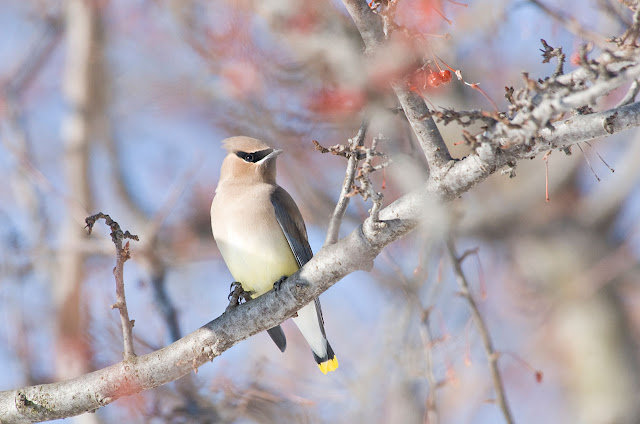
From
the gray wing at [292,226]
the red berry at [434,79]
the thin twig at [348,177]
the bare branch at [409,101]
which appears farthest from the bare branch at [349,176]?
the gray wing at [292,226]

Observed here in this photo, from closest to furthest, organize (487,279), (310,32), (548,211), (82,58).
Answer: (310,32) → (82,58) → (548,211) → (487,279)

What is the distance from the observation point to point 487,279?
7547mm

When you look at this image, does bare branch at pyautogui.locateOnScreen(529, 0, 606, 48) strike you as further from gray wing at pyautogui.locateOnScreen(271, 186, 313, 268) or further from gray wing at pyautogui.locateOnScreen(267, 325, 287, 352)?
gray wing at pyautogui.locateOnScreen(267, 325, 287, 352)

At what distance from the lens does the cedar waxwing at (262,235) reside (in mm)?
4086

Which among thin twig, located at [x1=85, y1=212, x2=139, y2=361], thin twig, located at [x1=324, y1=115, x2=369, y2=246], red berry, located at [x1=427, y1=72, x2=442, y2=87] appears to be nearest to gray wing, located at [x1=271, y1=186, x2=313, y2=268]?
thin twig, located at [x1=324, y1=115, x2=369, y2=246]

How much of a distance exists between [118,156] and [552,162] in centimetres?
425

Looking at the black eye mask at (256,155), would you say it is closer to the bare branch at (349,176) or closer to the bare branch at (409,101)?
the bare branch at (349,176)

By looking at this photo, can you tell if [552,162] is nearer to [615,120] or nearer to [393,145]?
[393,145]

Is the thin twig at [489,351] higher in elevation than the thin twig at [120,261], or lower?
lower

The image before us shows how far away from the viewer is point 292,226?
4.18 m

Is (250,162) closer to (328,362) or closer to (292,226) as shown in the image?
(292,226)

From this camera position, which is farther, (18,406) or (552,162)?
(552,162)

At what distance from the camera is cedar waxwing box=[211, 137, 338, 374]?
4.09 meters

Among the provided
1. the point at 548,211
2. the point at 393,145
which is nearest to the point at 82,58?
the point at 393,145
